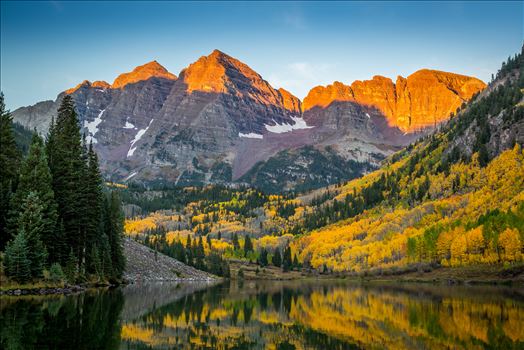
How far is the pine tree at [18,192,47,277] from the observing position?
66.1 meters

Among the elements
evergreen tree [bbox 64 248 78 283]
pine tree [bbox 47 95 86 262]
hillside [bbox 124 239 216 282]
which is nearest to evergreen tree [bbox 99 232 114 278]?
pine tree [bbox 47 95 86 262]

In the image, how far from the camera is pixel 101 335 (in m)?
36.6

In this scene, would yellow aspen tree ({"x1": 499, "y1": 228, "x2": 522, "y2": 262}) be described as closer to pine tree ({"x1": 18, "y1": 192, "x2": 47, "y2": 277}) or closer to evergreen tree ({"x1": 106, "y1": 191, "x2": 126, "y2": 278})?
evergreen tree ({"x1": 106, "y1": 191, "x2": 126, "y2": 278})

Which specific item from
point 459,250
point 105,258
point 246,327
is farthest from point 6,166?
point 459,250

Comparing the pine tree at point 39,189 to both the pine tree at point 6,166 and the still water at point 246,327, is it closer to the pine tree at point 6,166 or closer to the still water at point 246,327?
the pine tree at point 6,166

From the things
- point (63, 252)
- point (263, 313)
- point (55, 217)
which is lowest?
point (263, 313)

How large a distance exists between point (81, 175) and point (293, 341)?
57.6 metres

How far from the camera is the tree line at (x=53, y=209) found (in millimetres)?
66688

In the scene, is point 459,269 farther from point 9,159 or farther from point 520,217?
point 9,159

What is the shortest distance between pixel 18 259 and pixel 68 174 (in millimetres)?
20793

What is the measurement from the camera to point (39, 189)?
2793 inches

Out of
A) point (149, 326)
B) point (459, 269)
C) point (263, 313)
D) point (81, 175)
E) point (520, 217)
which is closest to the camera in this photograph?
point (149, 326)

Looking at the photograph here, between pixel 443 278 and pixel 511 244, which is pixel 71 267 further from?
pixel 443 278

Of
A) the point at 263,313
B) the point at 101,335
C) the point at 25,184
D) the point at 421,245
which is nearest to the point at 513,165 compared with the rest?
the point at 421,245
